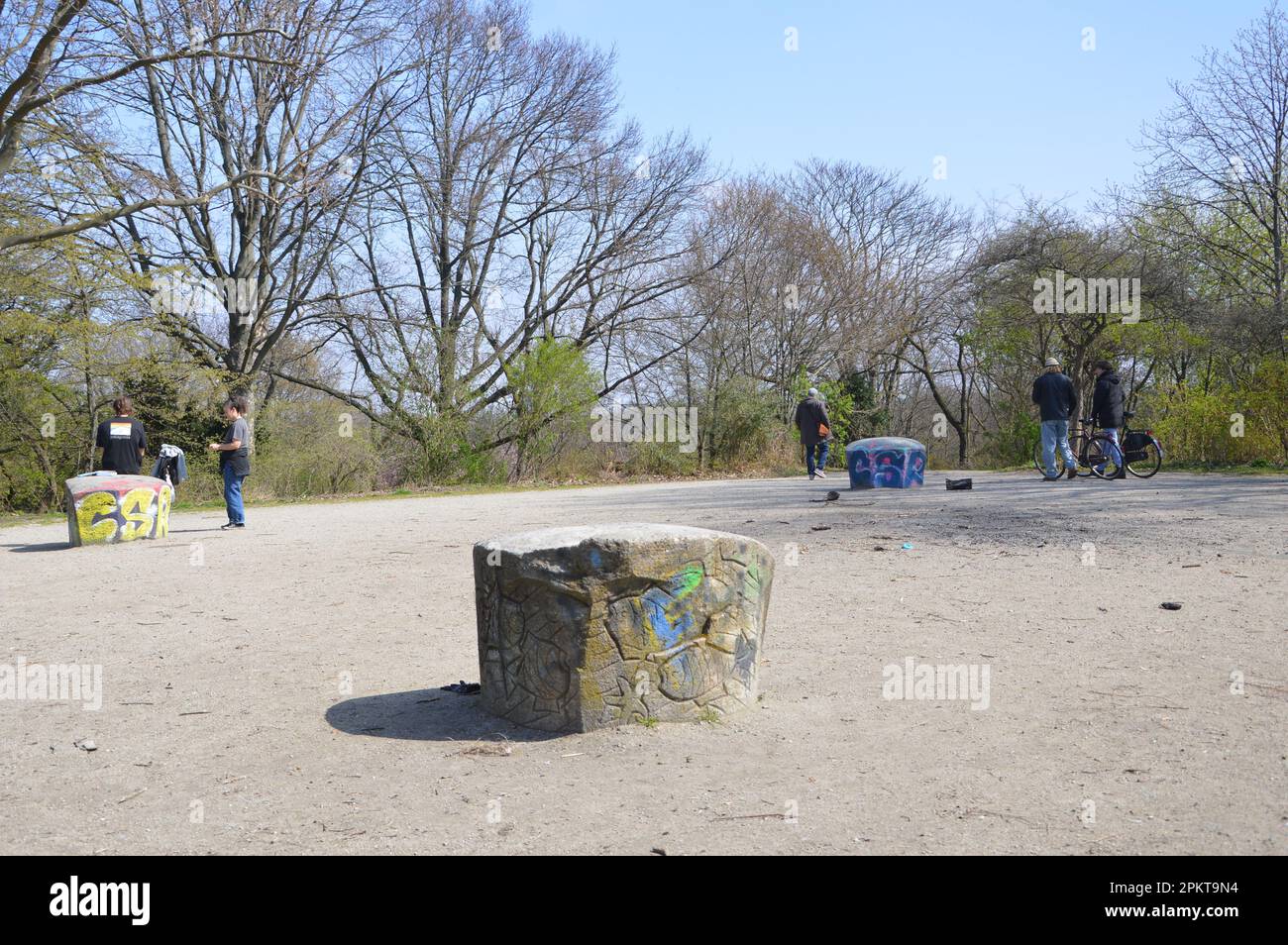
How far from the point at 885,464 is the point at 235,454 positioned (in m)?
10.5

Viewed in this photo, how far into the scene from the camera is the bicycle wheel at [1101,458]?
17.2 m

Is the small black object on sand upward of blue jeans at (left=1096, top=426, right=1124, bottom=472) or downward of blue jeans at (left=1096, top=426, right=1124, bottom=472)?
downward

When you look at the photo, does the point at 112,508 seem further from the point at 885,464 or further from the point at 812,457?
the point at 812,457

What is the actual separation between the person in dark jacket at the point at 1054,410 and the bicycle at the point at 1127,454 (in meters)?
0.38

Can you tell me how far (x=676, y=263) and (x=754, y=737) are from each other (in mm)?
29040

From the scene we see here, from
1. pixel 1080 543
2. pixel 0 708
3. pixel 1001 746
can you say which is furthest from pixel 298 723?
pixel 1080 543

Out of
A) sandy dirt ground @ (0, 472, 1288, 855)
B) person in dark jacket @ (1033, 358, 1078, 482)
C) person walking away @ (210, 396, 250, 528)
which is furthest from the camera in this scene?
person in dark jacket @ (1033, 358, 1078, 482)

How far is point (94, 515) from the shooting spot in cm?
1219

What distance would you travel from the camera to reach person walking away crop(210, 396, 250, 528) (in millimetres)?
13258

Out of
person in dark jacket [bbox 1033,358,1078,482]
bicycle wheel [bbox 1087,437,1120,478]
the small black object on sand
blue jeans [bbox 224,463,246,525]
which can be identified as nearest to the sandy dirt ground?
the small black object on sand

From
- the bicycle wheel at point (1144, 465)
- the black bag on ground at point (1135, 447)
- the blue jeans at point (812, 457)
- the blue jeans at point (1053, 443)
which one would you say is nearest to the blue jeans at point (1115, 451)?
the black bag on ground at point (1135, 447)

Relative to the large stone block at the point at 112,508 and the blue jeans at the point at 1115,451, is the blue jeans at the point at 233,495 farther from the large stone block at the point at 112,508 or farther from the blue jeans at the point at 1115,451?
the blue jeans at the point at 1115,451

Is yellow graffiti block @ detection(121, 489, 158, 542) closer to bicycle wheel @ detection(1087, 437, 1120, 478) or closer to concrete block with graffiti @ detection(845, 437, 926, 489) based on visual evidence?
concrete block with graffiti @ detection(845, 437, 926, 489)
